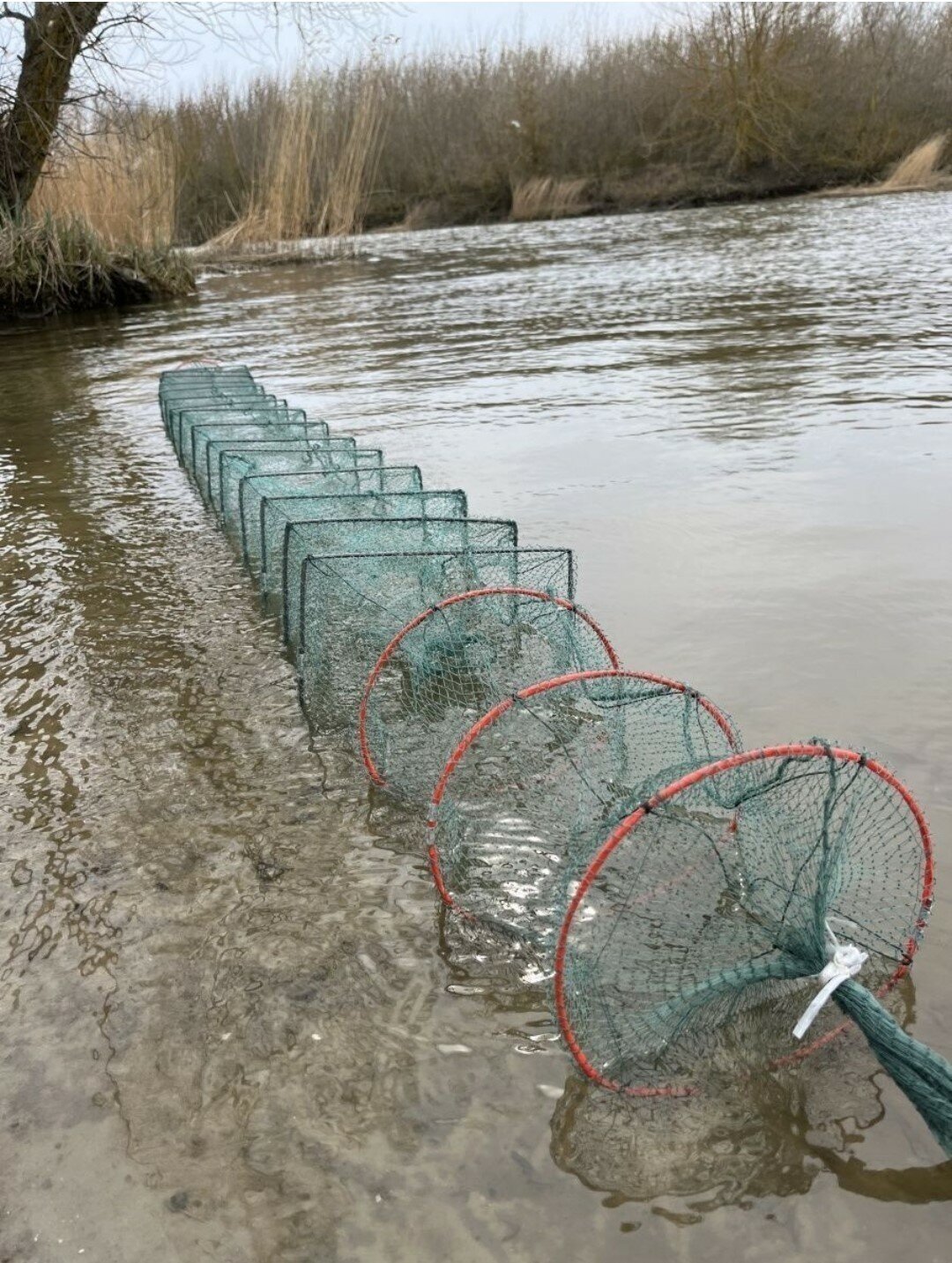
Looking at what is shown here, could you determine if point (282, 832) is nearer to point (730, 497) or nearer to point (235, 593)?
point (235, 593)

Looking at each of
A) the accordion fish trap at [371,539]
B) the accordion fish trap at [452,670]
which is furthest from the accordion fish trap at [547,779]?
the accordion fish trap at [371,539]

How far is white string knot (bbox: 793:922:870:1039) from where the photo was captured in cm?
231

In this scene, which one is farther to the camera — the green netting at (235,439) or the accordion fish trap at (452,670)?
the green netting at (235,439)

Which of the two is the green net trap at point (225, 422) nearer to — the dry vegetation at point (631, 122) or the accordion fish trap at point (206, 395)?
the accordion fish trap at point (206, 395)

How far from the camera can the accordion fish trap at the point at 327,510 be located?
468 cm

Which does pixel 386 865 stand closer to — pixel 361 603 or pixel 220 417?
pixel 361 603

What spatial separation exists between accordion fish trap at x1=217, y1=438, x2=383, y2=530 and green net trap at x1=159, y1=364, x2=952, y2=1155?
0.95m

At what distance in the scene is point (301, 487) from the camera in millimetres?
5547

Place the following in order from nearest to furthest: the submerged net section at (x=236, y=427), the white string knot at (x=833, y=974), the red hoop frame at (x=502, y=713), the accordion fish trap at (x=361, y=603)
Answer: the white string knot at (x=833, y=974), the red hoop frame at (x=502, y=713), the accordion fish trap at (x=361, y=603), the submerged net section at (x=236, y=427)

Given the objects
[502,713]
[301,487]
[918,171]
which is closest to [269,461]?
[301,487]

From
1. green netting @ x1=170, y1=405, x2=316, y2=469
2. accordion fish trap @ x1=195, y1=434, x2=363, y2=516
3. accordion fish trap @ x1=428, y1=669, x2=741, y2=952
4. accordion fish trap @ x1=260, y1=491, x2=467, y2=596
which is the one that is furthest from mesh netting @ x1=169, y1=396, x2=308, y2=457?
accordion fish trap @ x1=428, y1=669, x2=741, y2=952

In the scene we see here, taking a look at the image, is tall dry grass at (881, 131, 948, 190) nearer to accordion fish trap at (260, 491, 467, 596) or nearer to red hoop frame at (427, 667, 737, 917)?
accordion fish trap at (260, 491, 467, 596)

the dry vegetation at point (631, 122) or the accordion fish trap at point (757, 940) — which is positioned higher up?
the dry vegetation at point (631, 122)

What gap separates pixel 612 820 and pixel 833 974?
592mm
